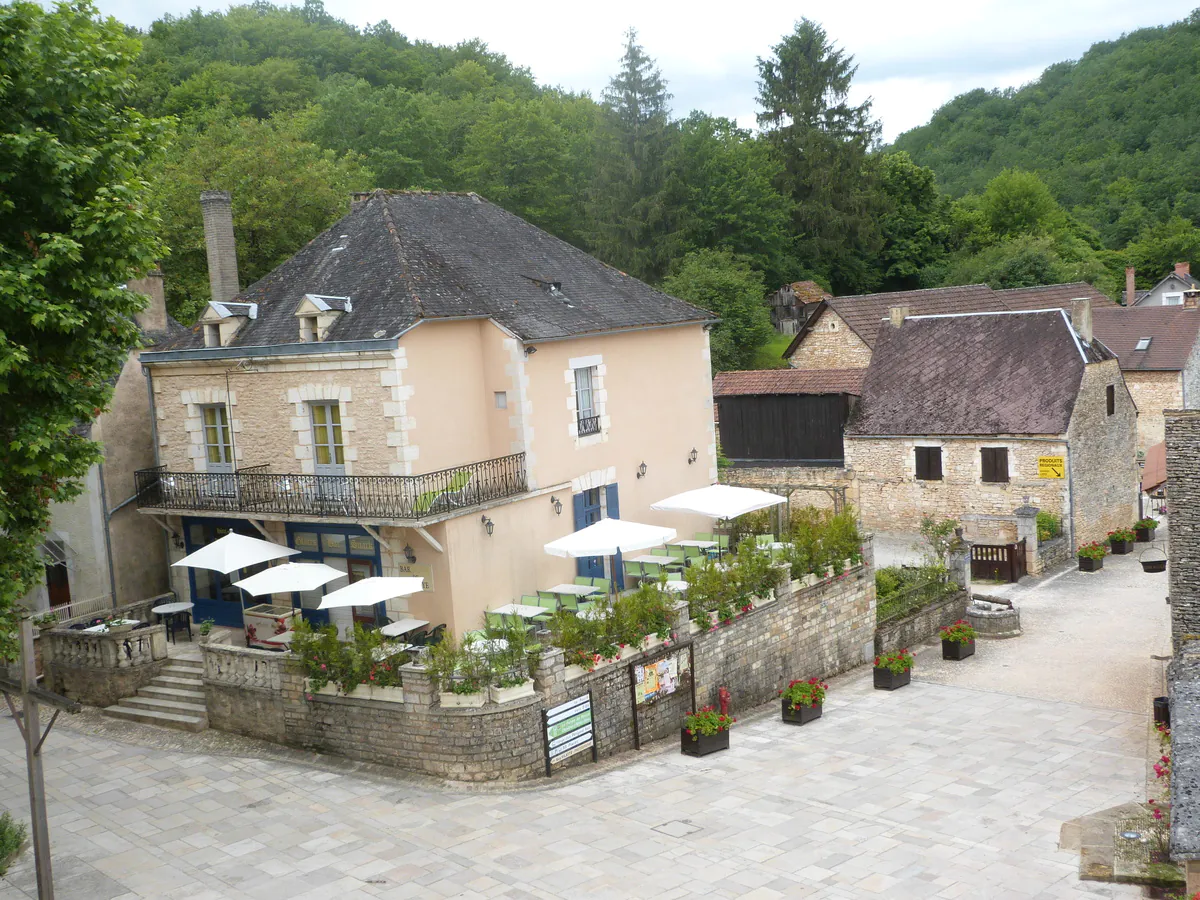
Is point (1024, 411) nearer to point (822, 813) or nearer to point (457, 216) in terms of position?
point (457, 216)

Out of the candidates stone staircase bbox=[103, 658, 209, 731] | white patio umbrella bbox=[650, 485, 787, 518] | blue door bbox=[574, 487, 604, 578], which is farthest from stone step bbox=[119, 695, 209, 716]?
white patio umbrella bbox=[650, 485, 787, 518]

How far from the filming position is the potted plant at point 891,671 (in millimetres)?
Answer: 20000

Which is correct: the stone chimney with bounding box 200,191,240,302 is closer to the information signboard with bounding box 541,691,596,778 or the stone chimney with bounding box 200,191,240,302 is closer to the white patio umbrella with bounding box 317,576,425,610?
the white patio umbrella with bounding box 317,576,425,610

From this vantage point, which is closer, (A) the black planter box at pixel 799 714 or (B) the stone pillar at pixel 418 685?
(B) the stone pillar at pixel 418 685

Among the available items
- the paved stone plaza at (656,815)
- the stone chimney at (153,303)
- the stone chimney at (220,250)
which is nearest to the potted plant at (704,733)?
the paved stone plaza at (656,815)

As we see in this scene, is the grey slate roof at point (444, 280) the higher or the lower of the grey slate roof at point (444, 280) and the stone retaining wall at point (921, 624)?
the higher

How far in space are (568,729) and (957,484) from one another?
18335mm

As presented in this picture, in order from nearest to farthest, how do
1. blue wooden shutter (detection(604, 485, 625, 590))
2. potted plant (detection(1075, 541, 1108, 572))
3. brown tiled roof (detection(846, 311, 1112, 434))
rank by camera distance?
blue wooden shutter (detection(604, 485, 625, 590)), potted plant (detection(1075, 541, 1108, 572)), brown tiled roof (detection(846, 311, 1112, 434))

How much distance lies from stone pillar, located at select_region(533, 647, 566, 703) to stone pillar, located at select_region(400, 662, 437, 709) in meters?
1.37

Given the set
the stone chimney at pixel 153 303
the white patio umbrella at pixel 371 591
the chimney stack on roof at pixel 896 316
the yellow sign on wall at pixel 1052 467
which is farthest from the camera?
the chimney stack on roof at pixel 896 316

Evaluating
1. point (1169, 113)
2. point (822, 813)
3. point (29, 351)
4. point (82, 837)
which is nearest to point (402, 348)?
point (29, 351)

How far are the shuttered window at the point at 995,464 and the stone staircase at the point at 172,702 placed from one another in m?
20.5

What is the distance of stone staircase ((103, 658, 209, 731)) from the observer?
1773 centimetres

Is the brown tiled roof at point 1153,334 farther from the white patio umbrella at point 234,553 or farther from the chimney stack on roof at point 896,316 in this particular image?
the white patio umbrella at point 234,553
